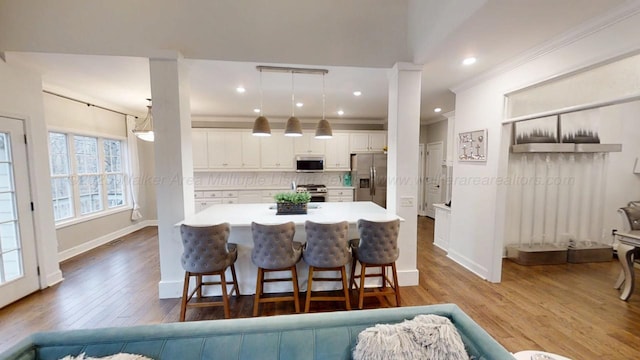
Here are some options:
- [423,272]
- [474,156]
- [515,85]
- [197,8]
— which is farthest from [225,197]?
[515,85]

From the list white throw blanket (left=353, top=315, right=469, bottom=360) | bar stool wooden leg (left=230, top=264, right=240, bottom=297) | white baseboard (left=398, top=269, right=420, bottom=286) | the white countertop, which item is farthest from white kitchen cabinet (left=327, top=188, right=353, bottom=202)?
white throw blanket (left=353, top=315, right=469, bottom=360)

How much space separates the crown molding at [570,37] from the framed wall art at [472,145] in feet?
2.30

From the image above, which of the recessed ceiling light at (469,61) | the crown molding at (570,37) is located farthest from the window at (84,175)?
the crown molding at (570,37)

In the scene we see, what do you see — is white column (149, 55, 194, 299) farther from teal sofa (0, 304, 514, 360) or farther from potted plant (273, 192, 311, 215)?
teal sofa (0, 304, 514, 360)

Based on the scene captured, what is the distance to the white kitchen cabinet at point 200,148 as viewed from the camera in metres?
5.72

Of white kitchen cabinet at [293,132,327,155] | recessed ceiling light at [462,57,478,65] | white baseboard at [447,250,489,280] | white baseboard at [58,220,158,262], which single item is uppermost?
recessed ceiling light at [462,57,478,65]

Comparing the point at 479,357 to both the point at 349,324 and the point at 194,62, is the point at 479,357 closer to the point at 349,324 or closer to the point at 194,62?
the point at 349,324

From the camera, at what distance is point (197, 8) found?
2645 mm

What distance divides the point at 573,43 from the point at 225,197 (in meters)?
5.87

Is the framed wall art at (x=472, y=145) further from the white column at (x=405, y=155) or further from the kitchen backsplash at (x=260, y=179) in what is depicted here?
the kitchen backsplash at (x=260, y=179)

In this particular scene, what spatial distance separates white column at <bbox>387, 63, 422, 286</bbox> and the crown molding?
3.18ft

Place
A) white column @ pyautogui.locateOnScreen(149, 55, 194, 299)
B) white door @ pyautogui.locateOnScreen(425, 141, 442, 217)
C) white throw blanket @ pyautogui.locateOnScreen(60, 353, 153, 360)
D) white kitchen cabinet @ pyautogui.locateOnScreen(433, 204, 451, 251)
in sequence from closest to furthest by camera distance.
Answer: white throw blanket @ pyautogui.locateOnScreen(60, 353, 153, 360) → white column @ pyautogui.locateOnScreen(149, 55, 194, 299) → white kitchen cabinet @ pyautogui.locateOnScreen(433, 204, 451, 251) → white door @ pyautogui.locateOnScreen(425, 141, 442, 217)

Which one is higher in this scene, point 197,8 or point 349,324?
point 197,8

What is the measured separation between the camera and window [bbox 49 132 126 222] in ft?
13.0
